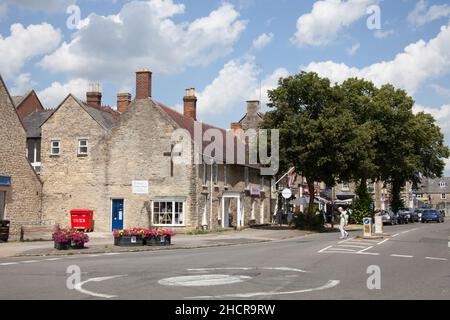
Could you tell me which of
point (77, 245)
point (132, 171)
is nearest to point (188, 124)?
point (132, 171)

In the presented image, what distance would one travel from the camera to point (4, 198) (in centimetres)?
3434

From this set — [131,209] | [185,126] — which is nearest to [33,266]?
[131,209]

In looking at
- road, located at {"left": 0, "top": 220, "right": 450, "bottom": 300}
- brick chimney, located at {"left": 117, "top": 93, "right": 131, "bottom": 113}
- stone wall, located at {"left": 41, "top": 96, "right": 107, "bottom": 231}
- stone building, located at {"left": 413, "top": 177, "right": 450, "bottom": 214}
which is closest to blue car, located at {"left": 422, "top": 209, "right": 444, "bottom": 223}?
brick chimney, located at {"left": 117, "top": 93, "right": 131, "bottom": 113}

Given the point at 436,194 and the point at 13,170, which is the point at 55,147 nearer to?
the point at 13,170

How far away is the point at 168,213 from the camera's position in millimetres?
38281

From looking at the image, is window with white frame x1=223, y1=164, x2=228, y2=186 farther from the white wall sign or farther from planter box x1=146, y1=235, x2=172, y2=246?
planter box x1=146, y1=235, x2=172, y2=246

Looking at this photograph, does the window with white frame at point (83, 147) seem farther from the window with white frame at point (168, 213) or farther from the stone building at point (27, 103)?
the stone building at point (27, 103)

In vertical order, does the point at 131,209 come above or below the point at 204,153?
below

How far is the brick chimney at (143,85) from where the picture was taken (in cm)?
3941

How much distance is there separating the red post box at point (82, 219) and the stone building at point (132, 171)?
0.55 m

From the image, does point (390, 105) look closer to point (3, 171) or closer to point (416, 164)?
point (416, 164)

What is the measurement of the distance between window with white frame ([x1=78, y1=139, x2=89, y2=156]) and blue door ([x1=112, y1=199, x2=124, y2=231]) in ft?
13.7

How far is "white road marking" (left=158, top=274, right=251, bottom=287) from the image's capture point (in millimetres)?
12586

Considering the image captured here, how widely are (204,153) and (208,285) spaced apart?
2715cm
